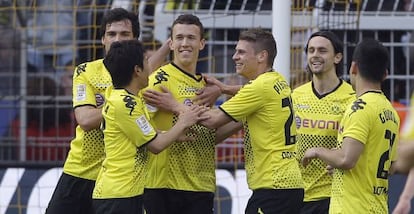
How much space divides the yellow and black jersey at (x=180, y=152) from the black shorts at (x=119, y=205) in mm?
532

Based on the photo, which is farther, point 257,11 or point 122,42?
point 257,11

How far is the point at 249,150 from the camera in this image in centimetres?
774

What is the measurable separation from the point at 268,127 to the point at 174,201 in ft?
2.80

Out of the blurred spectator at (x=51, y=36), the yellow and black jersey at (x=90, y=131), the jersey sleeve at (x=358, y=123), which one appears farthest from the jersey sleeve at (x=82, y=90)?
the blurred spectator at (x=51, y=36)

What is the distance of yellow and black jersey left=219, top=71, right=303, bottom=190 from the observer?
7570 mm

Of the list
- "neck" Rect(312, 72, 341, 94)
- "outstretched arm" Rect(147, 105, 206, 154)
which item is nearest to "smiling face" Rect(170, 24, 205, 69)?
"outstretched arm" Rect(147, 105, 206, 154)

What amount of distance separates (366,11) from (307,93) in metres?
3.72

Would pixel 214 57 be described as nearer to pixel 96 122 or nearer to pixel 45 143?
pixel 45 143

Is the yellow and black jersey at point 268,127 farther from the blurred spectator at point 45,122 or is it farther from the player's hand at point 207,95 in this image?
the blurred spectator at point 45,122

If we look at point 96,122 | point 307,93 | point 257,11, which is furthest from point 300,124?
point 257,11

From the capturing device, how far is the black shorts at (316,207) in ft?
27.7

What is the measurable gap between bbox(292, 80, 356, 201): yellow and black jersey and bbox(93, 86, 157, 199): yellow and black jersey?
1.53 meters

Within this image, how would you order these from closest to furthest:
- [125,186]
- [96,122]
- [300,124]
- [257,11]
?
[125,186] → [96,122] → [300,124] → [257,11]

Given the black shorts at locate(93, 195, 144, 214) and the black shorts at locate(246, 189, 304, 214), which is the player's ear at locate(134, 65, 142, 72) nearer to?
the black shorts at locate(93, 195, 144, 214)
